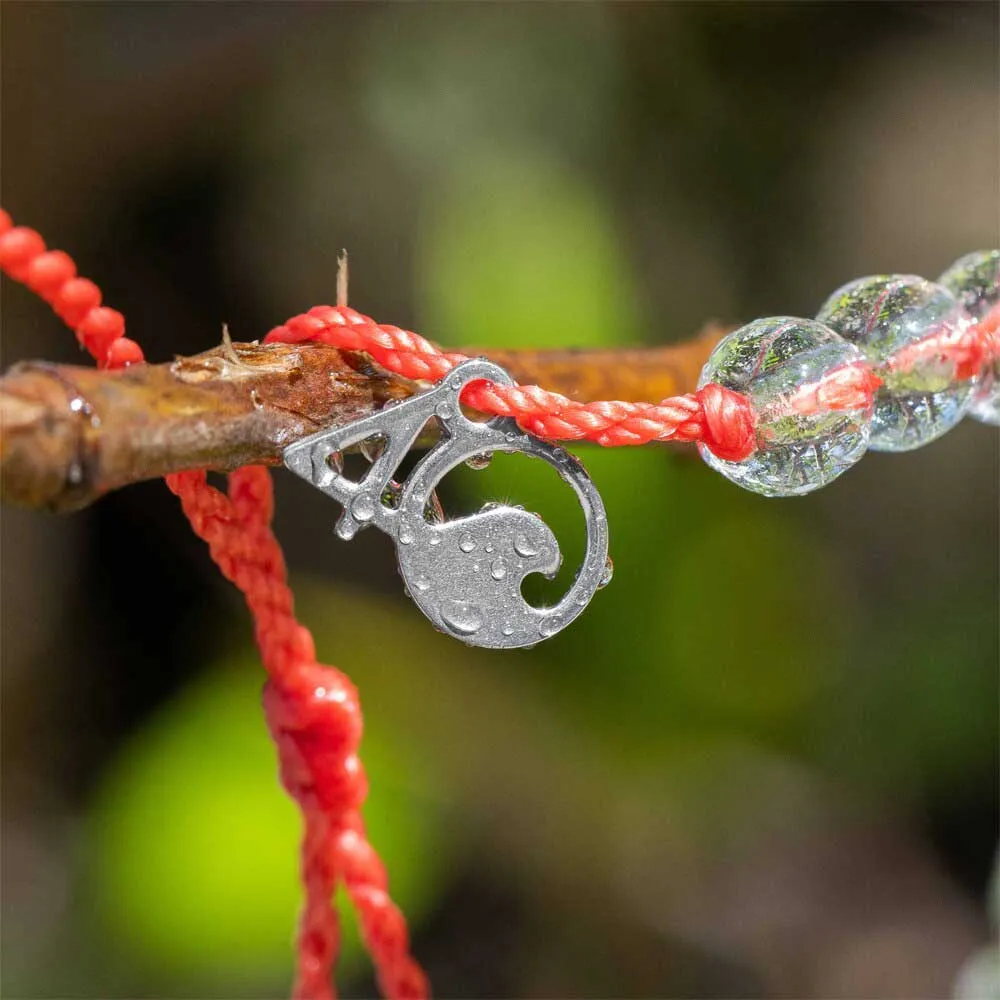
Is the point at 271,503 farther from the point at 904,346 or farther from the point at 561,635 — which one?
the point at 561,635

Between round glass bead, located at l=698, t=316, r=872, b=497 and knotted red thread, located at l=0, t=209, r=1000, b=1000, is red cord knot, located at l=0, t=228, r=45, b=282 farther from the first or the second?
round glass bead, located at l=698, t=316, r=872, b=497

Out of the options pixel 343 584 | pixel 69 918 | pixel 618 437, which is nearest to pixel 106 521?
pixel 343 584

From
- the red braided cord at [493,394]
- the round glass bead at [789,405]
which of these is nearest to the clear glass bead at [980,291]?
the round glass bead at [789,405]

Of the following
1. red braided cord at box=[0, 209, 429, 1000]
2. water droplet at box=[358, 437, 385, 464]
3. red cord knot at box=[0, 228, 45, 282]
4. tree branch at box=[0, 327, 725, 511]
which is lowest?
red braided cord at box=[0, 209, 429, 1000]

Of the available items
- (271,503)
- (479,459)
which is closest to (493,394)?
(479,459)

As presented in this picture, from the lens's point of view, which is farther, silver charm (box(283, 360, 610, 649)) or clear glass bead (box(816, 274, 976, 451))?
clear glass bead (box(816, 274, 976, 451))

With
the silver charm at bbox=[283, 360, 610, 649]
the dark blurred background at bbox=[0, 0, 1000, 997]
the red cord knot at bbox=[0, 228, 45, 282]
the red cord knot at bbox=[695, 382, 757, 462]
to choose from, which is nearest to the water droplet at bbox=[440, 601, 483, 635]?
the silver charm at bbox=[283, 360, 610, 649]
